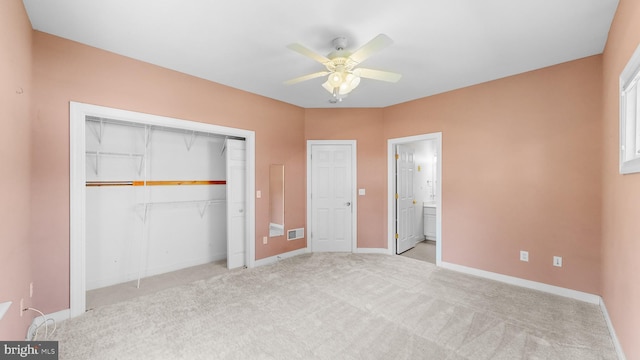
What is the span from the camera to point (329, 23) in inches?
89.4

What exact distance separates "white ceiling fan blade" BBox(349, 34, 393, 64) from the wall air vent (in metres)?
3.14

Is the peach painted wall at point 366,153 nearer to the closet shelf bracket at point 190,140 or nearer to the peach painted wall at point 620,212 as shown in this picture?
the closet shelf bracket at point 190,140

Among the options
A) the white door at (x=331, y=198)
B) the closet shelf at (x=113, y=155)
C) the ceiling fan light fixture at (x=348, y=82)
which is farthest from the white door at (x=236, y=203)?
the ceiling fan light fixture at (x=348, y=82)

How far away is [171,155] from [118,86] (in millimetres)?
1281

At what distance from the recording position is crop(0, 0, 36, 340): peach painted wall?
165cm

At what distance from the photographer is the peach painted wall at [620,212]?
1.66m

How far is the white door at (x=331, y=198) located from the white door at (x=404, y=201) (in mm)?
888

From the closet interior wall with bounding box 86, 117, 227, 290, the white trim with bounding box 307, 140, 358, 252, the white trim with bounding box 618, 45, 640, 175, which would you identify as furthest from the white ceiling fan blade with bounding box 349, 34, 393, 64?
the closet interior wall with bounding box 86, 117, 227, 290

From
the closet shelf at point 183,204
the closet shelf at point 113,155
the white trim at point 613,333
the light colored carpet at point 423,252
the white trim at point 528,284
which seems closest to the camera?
the white trim at point 613,333

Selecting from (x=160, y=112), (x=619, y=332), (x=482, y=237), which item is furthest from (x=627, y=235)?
(x=160, y=112)

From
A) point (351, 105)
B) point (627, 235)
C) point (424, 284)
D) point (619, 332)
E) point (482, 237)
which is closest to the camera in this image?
point (627, 235)

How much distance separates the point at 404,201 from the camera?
4996 mm

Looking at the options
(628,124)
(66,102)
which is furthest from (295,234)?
(628,124)

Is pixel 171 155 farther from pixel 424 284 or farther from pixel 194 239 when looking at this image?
pixel 424 284
